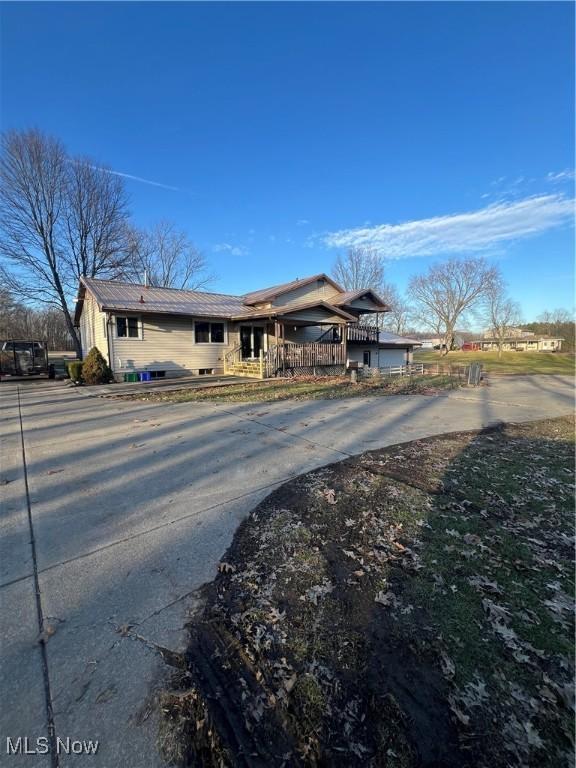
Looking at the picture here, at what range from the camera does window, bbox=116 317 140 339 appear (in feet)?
48.5

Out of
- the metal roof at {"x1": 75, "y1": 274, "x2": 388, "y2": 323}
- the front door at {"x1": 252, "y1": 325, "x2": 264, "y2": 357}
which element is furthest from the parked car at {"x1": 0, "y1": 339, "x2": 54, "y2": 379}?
the front door at {"x1": 252, "y1": 325, "x2": 264, "y2": 357}

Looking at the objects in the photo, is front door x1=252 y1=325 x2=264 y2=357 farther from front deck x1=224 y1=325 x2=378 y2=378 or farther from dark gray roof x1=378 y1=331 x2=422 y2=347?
dark gray roof x1=378 y1=331 x2=422 y2=347

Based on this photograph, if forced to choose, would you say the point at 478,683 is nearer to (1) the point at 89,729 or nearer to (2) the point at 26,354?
(1) the point at 89,729

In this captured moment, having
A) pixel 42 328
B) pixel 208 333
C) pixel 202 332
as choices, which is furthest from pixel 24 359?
pixel 42 328

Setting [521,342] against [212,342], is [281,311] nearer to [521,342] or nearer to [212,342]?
[212,342]

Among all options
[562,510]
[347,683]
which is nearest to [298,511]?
[347,683]

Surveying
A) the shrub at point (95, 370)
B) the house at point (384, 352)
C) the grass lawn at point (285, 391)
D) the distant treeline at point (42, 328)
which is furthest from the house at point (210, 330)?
the distant treeline at point (42, 328)

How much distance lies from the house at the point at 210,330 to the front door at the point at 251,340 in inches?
2.2

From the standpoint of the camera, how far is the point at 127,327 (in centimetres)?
1495

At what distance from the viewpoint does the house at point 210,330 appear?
14.9m

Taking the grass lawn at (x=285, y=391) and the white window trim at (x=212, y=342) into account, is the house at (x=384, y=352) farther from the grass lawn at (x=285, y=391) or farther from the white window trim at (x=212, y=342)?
the grass lawn at (x=285, y=391)

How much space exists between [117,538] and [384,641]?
229 cm

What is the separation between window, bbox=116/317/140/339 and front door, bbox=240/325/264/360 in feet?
17.4

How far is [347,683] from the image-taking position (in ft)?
5.48
